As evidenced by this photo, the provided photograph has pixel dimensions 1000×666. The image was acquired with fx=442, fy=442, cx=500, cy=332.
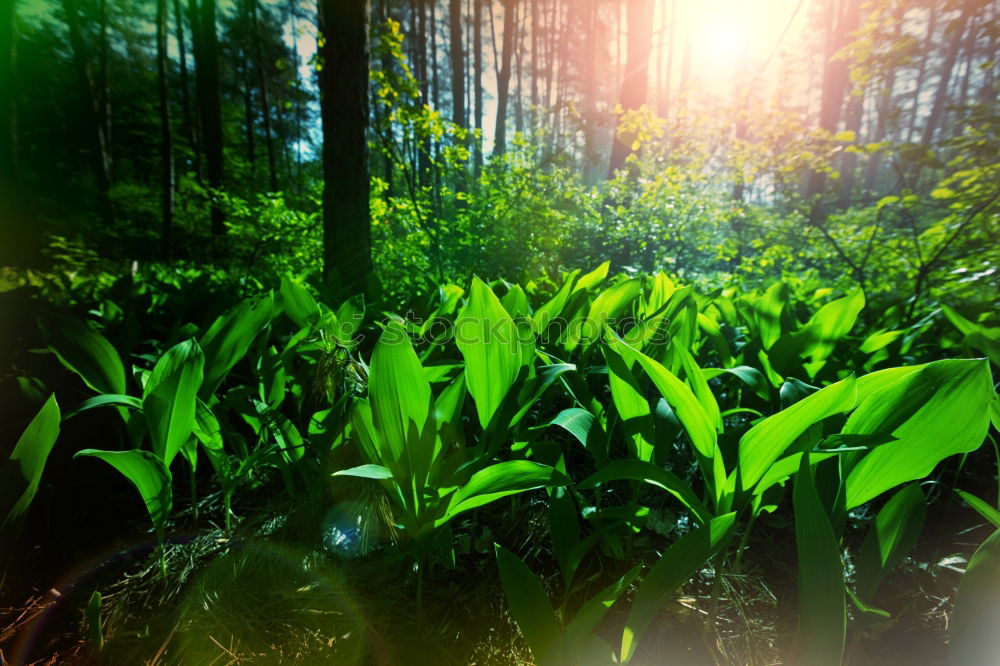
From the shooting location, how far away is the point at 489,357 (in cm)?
85

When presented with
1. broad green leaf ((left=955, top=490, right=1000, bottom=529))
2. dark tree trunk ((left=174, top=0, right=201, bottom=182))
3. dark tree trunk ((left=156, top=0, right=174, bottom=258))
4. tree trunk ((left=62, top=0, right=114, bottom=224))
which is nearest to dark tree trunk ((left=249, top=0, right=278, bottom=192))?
dark tree trunk ((left=174, top=0, right=201, bottom=182))

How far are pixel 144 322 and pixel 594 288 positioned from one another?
187cm

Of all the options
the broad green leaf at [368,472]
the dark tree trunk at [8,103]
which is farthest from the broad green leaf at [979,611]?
the dark tree trunk at [8,103]

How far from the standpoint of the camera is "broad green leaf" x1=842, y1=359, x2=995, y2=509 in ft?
2.07

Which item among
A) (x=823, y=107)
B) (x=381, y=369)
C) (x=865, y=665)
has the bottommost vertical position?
(x=865, y=665)

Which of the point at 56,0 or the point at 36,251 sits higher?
the point at 56,0

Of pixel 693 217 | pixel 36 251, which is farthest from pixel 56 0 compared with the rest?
pixel 693 217

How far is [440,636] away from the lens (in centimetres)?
84

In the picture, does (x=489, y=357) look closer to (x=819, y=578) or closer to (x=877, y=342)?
(x=819, y=578)

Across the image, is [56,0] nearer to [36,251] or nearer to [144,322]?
[36,251]

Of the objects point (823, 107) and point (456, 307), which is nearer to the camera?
point (456, 307)

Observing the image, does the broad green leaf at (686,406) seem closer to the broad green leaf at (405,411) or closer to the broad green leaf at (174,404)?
the broad green leaf at (405,411)

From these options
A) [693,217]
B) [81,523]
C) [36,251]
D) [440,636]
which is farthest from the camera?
[693,217]

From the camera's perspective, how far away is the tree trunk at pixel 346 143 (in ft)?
9.22
